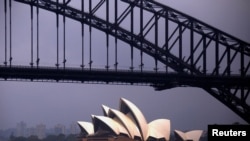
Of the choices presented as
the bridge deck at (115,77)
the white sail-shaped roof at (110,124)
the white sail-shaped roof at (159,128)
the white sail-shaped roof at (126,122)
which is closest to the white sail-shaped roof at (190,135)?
the white sail-shaped roof at (159,128)

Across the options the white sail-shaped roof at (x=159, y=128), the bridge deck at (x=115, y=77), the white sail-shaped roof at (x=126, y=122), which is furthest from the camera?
the white sail-shaped roof at (x=159, y=128)

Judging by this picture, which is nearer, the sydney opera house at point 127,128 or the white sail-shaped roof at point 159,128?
the sydney opera house at point 127,128

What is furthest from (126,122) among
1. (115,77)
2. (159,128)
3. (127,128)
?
(115,77)

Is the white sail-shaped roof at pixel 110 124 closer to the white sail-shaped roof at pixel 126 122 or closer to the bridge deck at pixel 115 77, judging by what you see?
the white sail-shaped roof at pixel 126 122

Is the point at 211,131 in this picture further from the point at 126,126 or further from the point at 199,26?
the point at 126,126

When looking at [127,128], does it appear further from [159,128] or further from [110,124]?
[159,128]

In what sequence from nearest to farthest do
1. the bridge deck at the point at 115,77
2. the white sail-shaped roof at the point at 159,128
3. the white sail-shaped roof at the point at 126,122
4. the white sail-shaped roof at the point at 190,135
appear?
the bridge deck at the point at 115,77
the white sail-shaped roof at the point at 126,122
the white sail-shaped roof at the point at 159,128
the white sail-shaped roof at the point at 190,135

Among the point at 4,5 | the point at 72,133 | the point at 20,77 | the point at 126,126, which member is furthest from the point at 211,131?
the point at 72,133

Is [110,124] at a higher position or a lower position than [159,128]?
higher

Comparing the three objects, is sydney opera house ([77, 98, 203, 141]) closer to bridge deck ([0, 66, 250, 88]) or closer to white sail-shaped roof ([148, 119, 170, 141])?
white sail-shaped roof ([148, 119, 170, 141])
